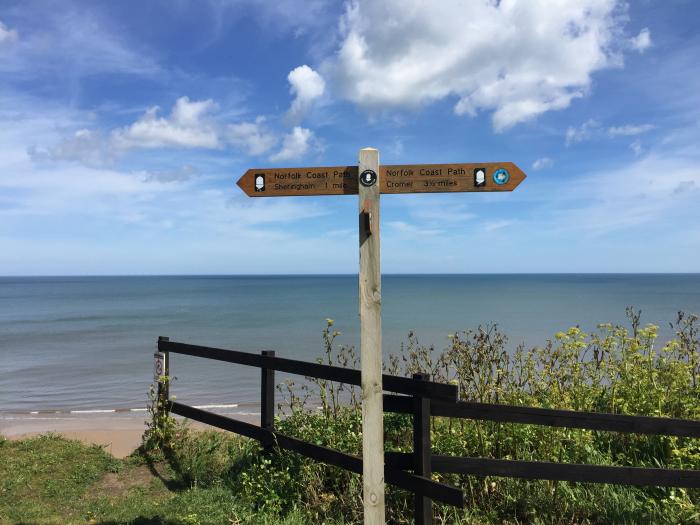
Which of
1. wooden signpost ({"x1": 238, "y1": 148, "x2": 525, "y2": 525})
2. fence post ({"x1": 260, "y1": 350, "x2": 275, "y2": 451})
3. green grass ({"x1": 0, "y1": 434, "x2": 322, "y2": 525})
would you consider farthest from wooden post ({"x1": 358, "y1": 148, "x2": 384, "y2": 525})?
fence post ({"x1": 260, "y1": 350, "x2": 275, "y2": 451})

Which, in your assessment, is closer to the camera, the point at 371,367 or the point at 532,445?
the point at 371,367

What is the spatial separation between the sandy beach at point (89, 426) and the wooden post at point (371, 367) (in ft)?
23.7

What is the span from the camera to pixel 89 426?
1217 cm

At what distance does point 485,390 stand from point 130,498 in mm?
4207

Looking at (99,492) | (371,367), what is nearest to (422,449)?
(371,367)

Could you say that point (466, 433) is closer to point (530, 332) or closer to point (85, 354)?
point (85, 354)

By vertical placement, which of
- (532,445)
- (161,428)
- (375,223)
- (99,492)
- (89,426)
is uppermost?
(375,223)

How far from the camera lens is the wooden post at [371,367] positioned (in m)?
3.84

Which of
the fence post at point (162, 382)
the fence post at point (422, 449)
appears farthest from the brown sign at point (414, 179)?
the fence post at point (162, 382)

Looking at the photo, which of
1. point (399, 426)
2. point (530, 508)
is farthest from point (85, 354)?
point (530, 508)

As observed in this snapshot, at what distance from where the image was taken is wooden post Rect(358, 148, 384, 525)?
12.6ft

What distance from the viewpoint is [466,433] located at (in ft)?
17.8

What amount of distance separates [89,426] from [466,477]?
10.3m

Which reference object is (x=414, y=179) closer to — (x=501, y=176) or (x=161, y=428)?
(x=501, y=176)
